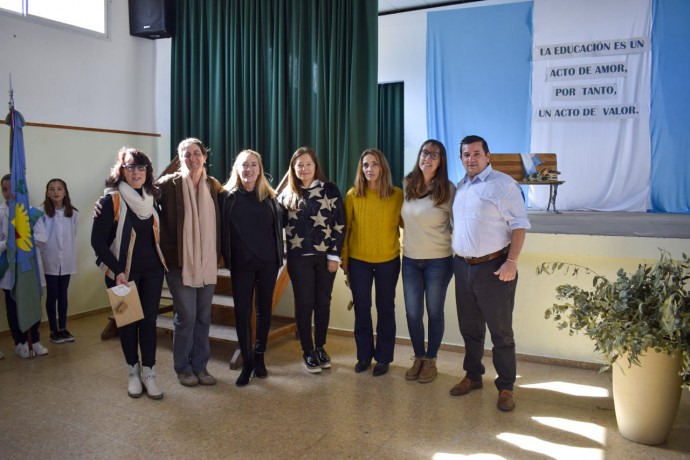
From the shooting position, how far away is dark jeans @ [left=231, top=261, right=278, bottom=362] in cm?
321

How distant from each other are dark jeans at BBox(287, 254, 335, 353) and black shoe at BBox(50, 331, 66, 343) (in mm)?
1963

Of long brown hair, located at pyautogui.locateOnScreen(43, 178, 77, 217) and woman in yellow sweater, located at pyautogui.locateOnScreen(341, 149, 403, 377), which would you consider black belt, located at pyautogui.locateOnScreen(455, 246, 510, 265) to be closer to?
woman in yellow sweater, located at pyautogui.locateOnScreen(341, 149, 403, 377)

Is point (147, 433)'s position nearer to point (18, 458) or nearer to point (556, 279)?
point (18, 458)

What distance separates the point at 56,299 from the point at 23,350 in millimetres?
543

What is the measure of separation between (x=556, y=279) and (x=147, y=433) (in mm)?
2685

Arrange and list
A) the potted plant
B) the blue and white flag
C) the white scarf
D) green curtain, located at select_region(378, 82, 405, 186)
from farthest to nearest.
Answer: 1. green curtain, located at select_region(378, 82, 405, 186)
2. the blue and white flag
3. the white scarf
4. the potted plant

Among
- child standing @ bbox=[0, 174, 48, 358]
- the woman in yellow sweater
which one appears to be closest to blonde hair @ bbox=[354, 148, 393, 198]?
the woman in yellow sweater

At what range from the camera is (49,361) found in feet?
12.2

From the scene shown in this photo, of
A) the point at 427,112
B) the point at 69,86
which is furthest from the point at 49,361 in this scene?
the point at 427,112

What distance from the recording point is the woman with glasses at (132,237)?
2.86 m

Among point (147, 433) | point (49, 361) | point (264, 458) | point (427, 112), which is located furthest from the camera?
point (427, 112)

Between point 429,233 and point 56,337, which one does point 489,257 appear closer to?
point 429,233

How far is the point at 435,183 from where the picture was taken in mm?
3135

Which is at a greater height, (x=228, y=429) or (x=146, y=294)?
(x=146, y=294)
